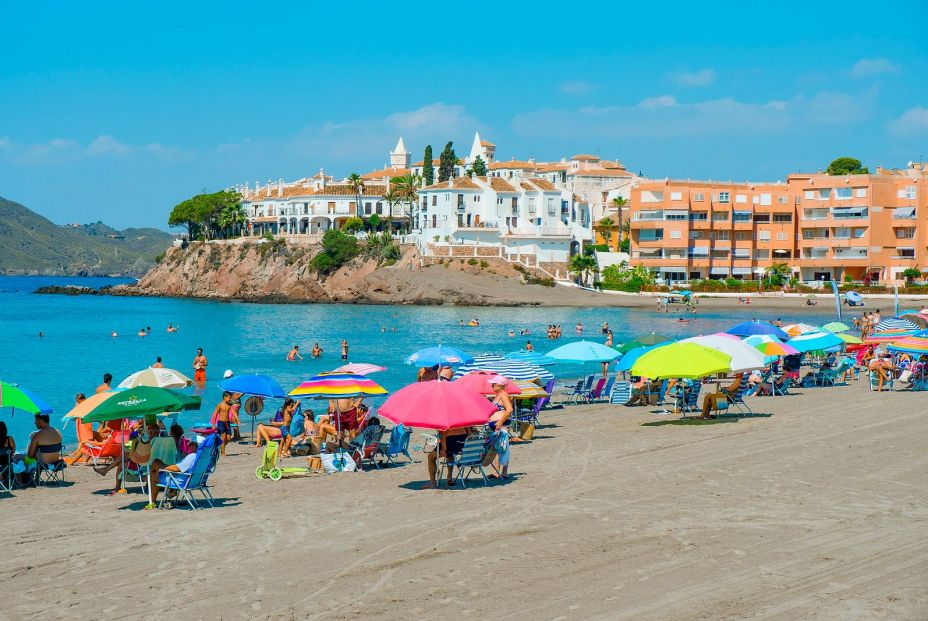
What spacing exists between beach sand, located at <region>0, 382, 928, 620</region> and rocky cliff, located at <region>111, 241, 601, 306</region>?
70.7 metres

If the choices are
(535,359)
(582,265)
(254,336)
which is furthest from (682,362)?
(582,265)

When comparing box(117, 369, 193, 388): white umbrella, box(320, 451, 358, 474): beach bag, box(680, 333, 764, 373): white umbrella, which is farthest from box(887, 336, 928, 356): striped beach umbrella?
box(117, 369, 193, 388): white umbrella

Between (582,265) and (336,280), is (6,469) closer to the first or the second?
(582,265)

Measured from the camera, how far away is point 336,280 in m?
101

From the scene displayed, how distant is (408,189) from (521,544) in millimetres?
103602

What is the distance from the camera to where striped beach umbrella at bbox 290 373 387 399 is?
17.2m

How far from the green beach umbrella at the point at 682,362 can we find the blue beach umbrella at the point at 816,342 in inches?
367

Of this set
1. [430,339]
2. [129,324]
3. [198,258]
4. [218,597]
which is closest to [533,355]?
[218,597]

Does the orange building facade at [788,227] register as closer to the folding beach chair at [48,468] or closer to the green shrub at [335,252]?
the green shrub at [335,252]

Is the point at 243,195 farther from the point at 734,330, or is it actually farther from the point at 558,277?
the point at 734,330

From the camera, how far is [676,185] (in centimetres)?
9406

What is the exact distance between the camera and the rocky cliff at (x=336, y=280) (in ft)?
294

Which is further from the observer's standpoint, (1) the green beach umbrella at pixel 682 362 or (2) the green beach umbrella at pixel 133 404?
(1) the green beach umbrella at pixel 682 362

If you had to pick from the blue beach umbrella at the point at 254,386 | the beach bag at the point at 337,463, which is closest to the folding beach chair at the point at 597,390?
the blue beach umbrella at the point at 254,386
